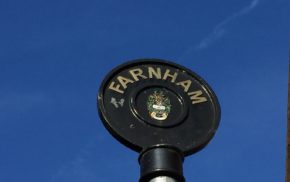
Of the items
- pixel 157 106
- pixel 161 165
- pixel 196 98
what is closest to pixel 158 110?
pixel 157 106

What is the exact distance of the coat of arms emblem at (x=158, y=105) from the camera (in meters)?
3.81

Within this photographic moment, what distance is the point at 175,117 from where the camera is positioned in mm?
3883

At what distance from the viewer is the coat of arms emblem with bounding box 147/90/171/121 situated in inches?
150

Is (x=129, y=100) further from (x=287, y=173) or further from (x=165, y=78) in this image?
(x=287, y=173)

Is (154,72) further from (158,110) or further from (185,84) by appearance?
(158,110)

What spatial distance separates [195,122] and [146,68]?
58 centimetres

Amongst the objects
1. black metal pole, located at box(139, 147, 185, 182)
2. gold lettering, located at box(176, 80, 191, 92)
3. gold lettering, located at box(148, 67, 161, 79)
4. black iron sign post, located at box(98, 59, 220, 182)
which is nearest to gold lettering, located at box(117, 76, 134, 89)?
black iron sign post, located at box(98, 59, 220, 182)

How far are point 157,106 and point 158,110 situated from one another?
0.09 ft

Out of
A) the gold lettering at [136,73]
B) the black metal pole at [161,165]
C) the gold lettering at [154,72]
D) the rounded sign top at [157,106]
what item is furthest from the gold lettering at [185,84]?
the black metal pole at [161,165]

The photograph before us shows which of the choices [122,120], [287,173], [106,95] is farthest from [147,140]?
[287,173]

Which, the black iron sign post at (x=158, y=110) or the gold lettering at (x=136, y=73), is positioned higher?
the gold lettering at (x=136, y=73)

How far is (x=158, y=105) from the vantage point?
380 centimetres

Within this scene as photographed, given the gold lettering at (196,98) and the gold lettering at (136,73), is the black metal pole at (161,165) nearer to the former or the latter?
the gold lettering at (196,98)

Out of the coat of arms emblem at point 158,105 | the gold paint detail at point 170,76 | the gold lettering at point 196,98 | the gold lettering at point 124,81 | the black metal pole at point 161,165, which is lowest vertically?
the black metal pole at point 161,165
